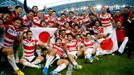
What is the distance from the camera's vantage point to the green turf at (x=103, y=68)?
11.2m

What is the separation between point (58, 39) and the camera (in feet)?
40.8

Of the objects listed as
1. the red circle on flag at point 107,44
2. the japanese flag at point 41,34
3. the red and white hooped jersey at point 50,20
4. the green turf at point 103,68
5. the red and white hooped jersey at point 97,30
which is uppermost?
the red and white hooped jersey at point 50,20

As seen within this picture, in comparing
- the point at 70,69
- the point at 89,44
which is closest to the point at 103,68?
the point at 70,69

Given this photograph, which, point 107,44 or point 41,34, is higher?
point 41,34

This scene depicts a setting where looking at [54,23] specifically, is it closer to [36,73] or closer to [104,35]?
[104,35]

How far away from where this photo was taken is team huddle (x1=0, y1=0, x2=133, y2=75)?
1064cm

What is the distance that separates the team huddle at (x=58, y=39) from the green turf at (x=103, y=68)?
259 millimetres

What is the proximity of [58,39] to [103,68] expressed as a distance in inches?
93.4

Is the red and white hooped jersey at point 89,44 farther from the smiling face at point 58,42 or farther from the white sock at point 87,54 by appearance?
the smiling face at point 58,42

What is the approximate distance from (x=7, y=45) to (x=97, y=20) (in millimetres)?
5305

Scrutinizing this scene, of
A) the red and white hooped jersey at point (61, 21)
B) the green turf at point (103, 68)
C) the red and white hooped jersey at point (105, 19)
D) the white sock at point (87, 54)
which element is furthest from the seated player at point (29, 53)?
the red and white hooped jersey at point (105, 19)

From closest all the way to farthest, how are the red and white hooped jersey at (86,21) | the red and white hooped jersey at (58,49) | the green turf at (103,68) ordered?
1. the green turf at (103,68)
2. the red and white hooped jersey at (58,49)
3. the red and white hooped jersey at (86,21)

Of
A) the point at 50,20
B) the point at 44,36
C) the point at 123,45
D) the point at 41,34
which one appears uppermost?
the point at 50,20

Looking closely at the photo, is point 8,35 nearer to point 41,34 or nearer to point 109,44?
point 41,34
